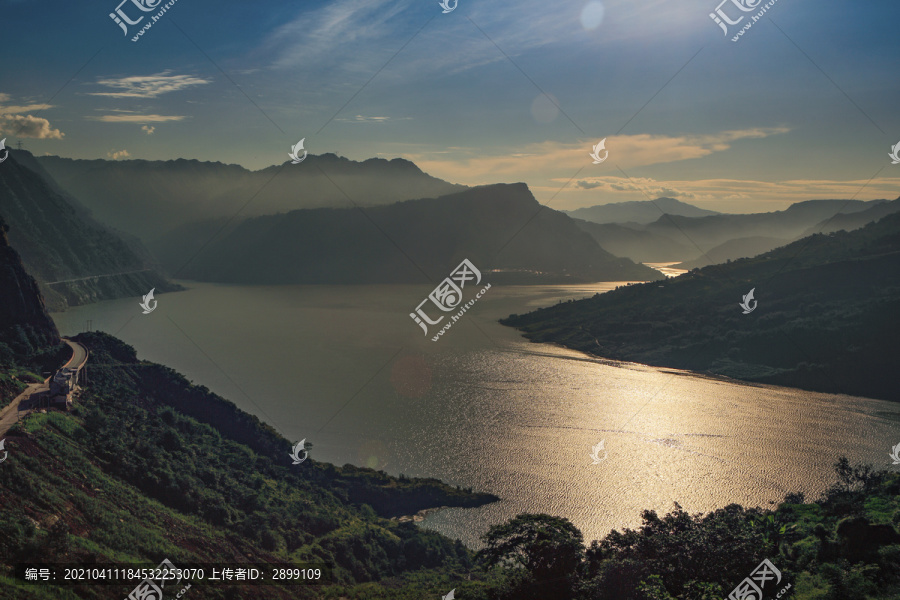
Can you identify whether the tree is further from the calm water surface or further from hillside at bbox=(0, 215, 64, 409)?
hillside at bbox=(0, 215, 64, 409)

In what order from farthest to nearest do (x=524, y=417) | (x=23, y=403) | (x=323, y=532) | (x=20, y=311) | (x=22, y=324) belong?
(x=524, y=417)
(x=20, y=311)
(x=22, y=324)
(x=323, y=532)
(x=23, y=403)

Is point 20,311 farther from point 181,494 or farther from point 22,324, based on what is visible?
point 181,494

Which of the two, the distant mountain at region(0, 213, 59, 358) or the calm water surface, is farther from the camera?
the calm water surface

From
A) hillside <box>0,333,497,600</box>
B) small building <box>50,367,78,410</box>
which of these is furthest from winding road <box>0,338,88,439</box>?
hillside <box>0,333,497,600</box>

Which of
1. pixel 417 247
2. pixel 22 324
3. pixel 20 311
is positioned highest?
pixel 417 247

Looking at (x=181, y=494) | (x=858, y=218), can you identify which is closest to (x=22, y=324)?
(x=181, y=494)

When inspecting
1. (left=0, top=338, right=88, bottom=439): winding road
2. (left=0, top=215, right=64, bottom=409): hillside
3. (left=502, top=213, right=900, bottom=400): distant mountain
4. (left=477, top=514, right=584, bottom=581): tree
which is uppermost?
(left=502, top=213, right=900, bottom=400): distant mountain

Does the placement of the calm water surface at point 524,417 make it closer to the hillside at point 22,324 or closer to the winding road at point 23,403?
the hillside at point 22,324
